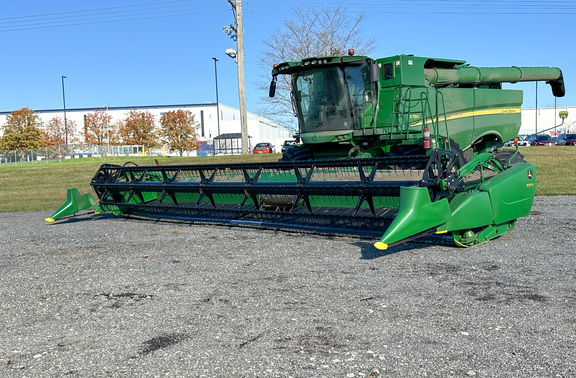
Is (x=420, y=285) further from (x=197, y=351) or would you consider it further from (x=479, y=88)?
(x=479, y=88)

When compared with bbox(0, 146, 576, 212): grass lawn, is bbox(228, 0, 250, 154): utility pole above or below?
above

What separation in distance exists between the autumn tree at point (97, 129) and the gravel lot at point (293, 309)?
214 ft

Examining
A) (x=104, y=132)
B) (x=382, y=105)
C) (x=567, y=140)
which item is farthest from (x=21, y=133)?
(x=382, y=105)

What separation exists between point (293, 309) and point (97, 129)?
231 ft

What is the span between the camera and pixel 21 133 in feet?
197

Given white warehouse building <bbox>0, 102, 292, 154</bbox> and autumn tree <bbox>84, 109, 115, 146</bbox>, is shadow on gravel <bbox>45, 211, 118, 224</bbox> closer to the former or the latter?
autumn tree <bbox>84, 109, 115, 146</bbox>

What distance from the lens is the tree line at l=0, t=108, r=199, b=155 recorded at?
6031 cm

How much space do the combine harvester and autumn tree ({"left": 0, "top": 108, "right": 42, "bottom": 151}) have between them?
180 feet

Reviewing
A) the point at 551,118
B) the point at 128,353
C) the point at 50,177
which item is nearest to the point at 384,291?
the point at 128,353

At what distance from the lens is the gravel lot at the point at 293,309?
10.9 feet

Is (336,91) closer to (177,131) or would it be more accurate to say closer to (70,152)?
(70,152)

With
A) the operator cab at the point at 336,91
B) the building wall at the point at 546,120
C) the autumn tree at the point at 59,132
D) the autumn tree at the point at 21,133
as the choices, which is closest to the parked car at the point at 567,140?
the building wall at the point at 546,120

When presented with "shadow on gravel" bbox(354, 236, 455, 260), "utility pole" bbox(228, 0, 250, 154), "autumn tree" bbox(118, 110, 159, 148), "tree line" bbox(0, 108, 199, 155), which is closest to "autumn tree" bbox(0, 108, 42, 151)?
"tree line" bbox(0, 108, 199, 155)

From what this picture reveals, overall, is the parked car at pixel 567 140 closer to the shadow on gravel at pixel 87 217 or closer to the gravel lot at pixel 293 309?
the gravel lot at pixel 293 309
